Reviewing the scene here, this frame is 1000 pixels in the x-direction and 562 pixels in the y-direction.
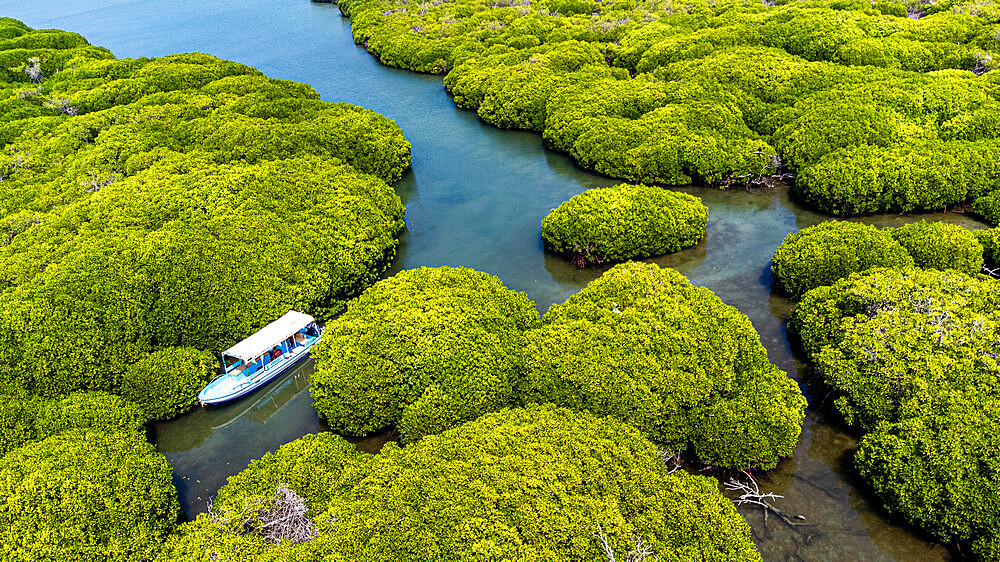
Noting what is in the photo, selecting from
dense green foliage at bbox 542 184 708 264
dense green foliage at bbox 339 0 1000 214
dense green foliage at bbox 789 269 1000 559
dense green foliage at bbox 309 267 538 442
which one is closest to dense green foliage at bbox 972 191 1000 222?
dense green foliage at bbox 339 0 1000 214

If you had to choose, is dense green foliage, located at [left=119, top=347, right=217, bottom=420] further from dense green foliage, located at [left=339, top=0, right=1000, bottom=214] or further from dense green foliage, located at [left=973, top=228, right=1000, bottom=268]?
dense green foliage, located at [left=973, top=228, right=1000, bottom=268]

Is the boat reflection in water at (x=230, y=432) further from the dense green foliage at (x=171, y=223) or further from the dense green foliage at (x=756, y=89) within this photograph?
the dense green foliage at (x=756, y=89)

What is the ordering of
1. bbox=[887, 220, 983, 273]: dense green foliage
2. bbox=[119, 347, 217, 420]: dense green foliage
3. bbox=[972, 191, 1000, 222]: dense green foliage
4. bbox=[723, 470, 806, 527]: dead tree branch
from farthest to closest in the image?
bbox=[972, 191, 1000, 222]: dense green foliage
bbox=[887, 220, 983, 273]: dense green foliage
bbox=[119, 347, 217, 420]: dense green foliage
bbox=[723, 470, 806, 527]: dead tree branch

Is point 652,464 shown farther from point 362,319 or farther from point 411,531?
point 362,319

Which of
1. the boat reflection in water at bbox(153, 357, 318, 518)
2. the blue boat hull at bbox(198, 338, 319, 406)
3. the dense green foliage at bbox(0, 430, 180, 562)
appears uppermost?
the dense green foliage at bbox(0, 430, 180, 562)

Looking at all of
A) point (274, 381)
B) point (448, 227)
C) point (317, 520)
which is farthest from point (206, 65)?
point (317, 520)

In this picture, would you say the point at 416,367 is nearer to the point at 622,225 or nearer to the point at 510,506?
the point at 510,506

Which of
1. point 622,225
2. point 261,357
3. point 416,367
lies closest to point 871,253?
point 622,225
